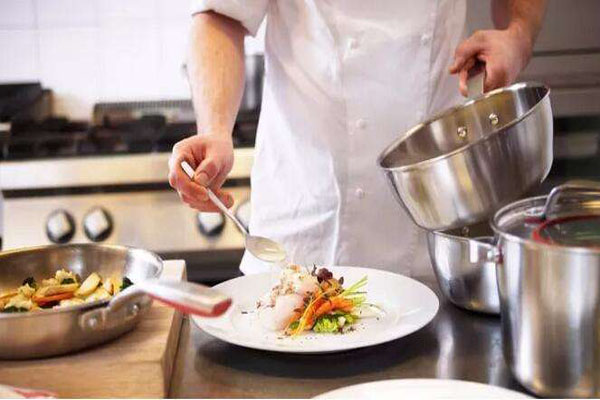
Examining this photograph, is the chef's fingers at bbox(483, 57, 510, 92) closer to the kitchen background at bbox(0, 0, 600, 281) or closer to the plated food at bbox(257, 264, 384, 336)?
the plated food at bbox(257, 264, 384, 336)

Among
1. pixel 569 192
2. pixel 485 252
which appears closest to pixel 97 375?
pixel 485 252

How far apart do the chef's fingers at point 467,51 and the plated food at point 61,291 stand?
597mm

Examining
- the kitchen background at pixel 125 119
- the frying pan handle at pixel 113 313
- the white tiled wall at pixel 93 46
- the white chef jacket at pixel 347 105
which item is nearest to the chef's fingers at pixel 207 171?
the frying pan handle at pixel 113 313

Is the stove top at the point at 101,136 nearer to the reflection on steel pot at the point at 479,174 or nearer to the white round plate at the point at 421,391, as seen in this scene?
the reflection on steel pot at the point at 479,174

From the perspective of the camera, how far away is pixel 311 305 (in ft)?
3.76

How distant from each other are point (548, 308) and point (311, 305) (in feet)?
1.14

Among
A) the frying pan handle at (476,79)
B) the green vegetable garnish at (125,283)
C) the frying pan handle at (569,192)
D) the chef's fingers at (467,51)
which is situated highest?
the chef's fingers at (467,51)

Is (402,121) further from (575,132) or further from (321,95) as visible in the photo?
(575,132)

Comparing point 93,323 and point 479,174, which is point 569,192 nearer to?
point 479,174

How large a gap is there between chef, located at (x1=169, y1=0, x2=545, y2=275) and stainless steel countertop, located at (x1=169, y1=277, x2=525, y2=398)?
1.52ft

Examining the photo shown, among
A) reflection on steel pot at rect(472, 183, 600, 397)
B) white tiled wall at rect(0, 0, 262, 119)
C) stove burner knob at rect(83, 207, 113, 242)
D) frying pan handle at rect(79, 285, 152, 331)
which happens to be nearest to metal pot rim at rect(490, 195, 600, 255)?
reflection on steel pot at rect(472, 183, 600, 397)

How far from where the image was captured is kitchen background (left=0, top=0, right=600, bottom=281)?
242 centimetres

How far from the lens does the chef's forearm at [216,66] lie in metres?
1.49

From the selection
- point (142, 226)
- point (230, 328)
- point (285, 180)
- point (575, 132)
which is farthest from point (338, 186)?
point (575, 132)
